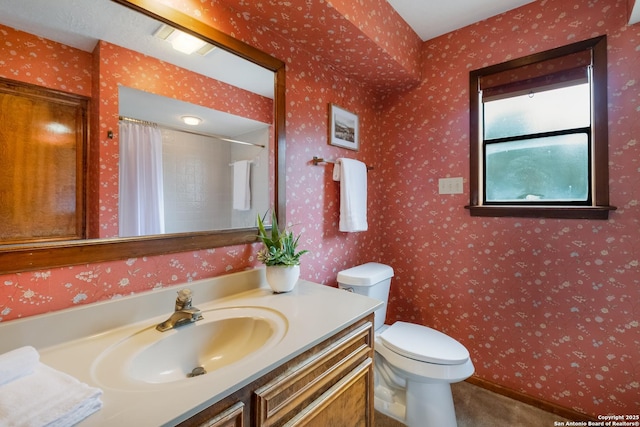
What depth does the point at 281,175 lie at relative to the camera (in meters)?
1.39

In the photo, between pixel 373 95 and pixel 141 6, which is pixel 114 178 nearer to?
pixel 141 6

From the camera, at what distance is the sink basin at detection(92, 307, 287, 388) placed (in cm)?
70

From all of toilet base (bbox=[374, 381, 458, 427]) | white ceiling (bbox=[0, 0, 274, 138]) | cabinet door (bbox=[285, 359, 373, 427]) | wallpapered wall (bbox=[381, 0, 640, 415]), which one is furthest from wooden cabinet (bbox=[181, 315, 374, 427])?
wallpapered wall (bbox=[381, 0, 640, 415])

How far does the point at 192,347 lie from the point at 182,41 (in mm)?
1098

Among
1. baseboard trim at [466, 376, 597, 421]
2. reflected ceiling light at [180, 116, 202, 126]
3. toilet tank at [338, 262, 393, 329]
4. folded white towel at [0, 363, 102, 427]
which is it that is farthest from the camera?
toilet tank at [338, 262, 393, 329]

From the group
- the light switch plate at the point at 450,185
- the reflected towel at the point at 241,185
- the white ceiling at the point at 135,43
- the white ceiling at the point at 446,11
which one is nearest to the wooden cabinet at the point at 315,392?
the reflected towel at the point at 241,185

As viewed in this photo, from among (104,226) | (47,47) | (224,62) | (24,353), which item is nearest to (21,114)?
(47,47)

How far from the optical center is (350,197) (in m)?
1.70

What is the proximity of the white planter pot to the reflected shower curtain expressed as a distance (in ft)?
1.48

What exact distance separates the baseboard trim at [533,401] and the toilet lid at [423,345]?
59 centimetres

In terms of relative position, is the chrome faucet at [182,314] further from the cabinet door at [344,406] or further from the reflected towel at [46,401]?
the cabinet door at [344,406]

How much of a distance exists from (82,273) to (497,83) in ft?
7.14

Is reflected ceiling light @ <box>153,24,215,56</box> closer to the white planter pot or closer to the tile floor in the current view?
the white planter pot

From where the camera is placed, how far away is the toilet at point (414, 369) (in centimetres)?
127
